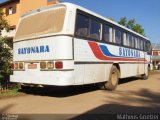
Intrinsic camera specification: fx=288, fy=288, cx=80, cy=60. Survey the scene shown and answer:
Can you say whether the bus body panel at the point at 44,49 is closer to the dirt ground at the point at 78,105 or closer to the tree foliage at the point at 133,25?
the dirt ground at the point at 78,105

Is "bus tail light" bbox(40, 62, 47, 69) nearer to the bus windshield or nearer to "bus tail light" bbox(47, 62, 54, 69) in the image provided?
"bus tail light" bbox(47, 62, 54, 69)

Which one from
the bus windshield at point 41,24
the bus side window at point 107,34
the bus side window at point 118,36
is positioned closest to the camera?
the bus windshield at point 41,24

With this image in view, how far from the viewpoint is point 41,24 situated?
10.4 meters

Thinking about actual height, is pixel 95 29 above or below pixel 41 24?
below

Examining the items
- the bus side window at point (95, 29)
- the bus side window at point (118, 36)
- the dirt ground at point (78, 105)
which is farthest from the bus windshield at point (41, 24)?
the bus side window at point (118, 36)

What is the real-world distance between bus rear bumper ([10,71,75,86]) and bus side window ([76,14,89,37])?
1.57 m

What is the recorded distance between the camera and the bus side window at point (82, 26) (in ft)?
32.8

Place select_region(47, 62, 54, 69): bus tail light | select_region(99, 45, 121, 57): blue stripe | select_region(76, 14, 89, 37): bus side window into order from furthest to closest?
select_region(99, 45, 121, 57): blue stripe → select_region(76, 14, 89, 37): bus side window → select_region(47, 62, 54, 69): bus tail light

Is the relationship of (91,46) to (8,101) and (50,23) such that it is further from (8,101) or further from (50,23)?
(8,101)

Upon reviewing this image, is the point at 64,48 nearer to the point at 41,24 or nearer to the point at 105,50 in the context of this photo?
the point at 41,24

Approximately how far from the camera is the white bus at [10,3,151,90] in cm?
944

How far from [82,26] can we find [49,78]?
87.3 inches

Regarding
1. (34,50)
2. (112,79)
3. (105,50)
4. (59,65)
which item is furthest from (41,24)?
(112,79)

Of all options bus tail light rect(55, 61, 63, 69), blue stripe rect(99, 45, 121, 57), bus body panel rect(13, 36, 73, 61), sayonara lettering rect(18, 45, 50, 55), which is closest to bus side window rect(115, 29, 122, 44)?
blue stripe rect(99, 45, 121, 57)
